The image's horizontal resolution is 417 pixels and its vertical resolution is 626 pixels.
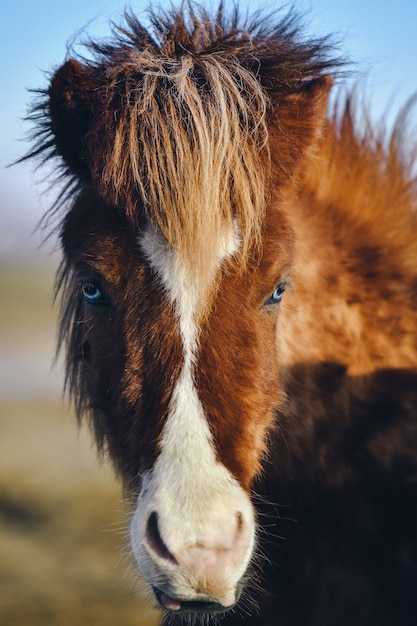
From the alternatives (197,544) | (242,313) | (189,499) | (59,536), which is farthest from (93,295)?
(59,536)

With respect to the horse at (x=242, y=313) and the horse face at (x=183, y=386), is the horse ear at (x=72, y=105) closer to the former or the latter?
the horse at (x=242, y=313)

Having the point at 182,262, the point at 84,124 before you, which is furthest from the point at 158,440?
the point at 84,124

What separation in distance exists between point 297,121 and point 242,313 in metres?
0.79

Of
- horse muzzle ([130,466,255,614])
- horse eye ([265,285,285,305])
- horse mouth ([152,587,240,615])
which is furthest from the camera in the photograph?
horse eye ([265,285,285,305])

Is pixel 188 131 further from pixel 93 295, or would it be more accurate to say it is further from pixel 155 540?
pixel 155 540

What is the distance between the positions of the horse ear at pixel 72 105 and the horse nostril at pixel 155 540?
49.8 inches

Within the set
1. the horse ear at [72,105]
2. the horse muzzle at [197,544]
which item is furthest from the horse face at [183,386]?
the horse ear at [72,105]

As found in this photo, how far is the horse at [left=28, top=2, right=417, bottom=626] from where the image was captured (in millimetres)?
2168

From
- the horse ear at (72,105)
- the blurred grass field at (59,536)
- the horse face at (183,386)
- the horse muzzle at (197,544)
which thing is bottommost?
the blurred grass field at (59,536)

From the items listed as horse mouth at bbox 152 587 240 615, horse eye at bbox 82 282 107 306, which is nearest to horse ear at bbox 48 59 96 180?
horse eye at bbox 82 282 107 306

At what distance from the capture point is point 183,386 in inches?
85.8

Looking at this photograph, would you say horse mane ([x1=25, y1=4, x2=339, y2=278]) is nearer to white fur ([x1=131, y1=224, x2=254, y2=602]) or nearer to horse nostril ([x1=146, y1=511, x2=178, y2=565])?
white fur ([x1=131, y1=224, x2=254, y2=602])

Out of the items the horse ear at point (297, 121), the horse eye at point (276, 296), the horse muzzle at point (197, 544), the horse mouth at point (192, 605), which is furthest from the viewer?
the horse ear at point (297, 121)

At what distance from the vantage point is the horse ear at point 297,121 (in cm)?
260
